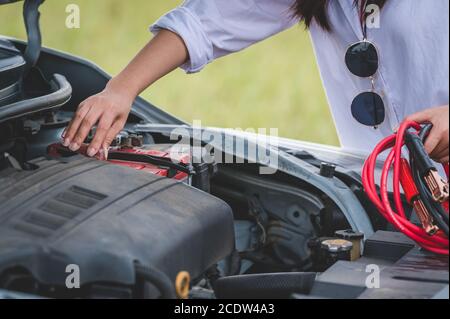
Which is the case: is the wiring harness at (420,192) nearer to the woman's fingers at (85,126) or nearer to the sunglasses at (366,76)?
the sunglasses at (366,76)

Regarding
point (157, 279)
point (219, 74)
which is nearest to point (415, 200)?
point (157, 279)

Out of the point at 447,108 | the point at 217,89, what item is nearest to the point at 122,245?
the point at 447,108

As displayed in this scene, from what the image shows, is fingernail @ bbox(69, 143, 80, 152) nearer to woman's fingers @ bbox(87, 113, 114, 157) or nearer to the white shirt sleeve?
woman's fingers @ bbox(87, 113, 114, 157)

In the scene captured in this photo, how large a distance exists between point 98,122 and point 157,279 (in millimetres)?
598

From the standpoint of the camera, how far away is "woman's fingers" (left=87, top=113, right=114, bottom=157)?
83.1 inches

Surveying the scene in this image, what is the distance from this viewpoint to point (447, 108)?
1.82 metres

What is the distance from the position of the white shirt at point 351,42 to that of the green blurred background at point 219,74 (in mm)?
4394

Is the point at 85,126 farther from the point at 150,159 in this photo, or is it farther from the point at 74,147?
the point at 150,159

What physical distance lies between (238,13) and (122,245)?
0.91 metres

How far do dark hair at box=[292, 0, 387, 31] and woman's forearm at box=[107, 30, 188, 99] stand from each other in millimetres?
310

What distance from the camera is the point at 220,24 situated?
2.37 m

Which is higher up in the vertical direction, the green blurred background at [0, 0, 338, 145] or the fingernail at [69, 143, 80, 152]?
the fingernail at [69, 143, 80, 152]

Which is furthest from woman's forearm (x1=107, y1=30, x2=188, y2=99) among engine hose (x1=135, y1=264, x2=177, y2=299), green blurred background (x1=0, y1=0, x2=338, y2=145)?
green blurred background (x1=0, y1=0, x2=338, y2=145)

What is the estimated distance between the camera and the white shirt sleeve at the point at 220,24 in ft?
7.55
